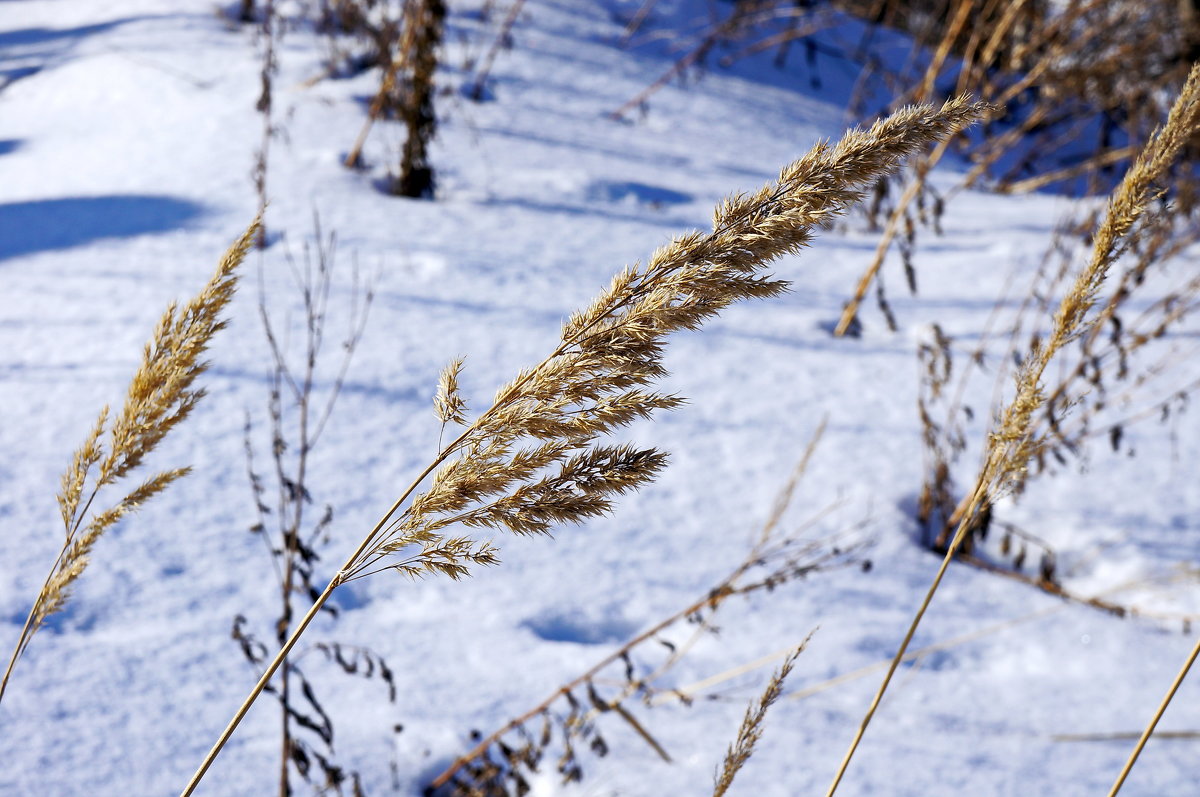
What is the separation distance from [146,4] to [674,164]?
11.4 feet

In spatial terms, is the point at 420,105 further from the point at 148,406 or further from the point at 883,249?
the point at 148,406

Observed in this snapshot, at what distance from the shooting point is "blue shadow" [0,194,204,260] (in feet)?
9.20

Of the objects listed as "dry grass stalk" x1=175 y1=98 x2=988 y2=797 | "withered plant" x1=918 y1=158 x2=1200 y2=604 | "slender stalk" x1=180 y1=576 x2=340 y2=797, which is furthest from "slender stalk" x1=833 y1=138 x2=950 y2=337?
"slender stalk" x1=180 y1=576 x2=340 y2=797

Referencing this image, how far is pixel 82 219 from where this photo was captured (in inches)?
116

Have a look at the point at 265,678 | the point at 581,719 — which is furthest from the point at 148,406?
the point at 581,719

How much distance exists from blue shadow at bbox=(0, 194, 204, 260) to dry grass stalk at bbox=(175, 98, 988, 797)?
263 cm

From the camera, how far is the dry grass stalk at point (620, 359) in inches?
26.9

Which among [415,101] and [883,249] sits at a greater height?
[415,101]

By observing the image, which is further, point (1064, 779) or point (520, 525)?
point (1064, 779)

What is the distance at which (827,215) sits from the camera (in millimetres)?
681

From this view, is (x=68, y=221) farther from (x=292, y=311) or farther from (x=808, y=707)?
(x=808, y=707)

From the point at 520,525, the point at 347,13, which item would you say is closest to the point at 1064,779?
A: the point at 520,525

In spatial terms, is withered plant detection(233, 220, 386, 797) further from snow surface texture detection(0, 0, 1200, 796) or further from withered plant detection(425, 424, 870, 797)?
withered plant detection(425, 424, 870, 797)

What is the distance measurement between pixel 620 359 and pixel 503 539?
135cm
